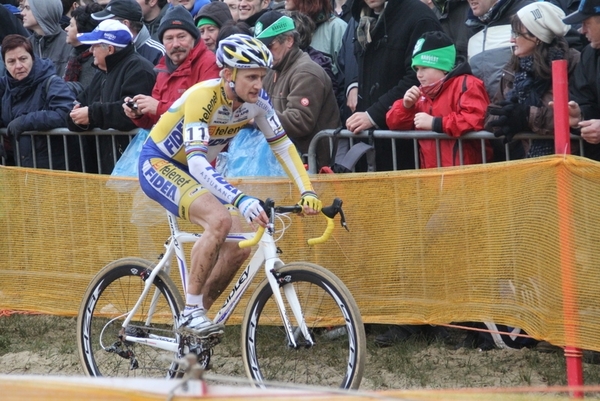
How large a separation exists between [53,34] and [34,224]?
8.99 ft

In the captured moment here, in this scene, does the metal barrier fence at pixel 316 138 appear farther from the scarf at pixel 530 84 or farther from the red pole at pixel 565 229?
the red pole at pixel 565 229

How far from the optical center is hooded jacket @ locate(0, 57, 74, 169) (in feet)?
28.7

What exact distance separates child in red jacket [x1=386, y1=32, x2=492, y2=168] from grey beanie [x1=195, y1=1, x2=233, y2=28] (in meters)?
2.38

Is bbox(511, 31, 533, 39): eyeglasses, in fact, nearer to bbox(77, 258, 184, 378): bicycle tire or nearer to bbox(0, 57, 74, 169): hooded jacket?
bbox(77, 258, 184, 378): bicycle tire

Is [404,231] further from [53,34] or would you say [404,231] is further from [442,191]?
[53,34]

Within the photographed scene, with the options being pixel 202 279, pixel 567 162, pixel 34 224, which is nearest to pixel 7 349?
pixel 34 224

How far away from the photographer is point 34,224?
816cm

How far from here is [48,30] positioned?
33.3 feet

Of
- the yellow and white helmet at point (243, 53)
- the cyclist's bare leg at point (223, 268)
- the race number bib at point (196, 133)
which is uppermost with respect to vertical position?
the yellow and white helmet at point (243, 53)

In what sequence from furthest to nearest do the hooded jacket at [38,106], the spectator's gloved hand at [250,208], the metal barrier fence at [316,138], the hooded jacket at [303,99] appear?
the hooded jacket at [38,106]
the hooded jacket at [303,99]
the metal barrier fence at [316,138]
the spectator's gloved hand at [250,208]

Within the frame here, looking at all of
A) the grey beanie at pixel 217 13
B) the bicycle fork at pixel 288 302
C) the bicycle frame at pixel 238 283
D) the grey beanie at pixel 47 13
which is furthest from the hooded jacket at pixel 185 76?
the grey beanie at pixel 47 13

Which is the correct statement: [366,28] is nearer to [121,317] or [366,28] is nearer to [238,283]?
[238,283]

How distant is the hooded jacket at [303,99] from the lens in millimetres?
7605

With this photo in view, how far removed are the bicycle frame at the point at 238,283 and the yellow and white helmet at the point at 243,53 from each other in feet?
3.23
